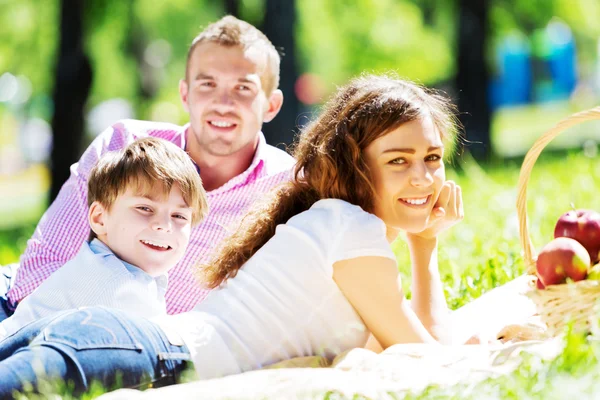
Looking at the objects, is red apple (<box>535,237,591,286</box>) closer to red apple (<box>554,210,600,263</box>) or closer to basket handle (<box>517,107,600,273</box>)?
red apple (<box>554,210,600,263</box>)

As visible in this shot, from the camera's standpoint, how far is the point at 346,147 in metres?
3.46

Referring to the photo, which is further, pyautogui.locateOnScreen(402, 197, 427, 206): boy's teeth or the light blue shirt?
pyautogui.locateOnScreen(402, 197, 427, 206): boy's teeth

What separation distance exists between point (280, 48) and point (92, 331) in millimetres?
5441

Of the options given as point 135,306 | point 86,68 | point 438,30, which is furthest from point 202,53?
point 438,30

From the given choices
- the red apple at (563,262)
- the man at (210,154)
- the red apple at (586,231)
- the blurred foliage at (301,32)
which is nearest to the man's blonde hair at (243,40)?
the man at (210,154)

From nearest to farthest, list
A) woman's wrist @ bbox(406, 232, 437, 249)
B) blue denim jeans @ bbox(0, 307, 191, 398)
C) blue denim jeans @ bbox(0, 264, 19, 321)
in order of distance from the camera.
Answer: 1. blue denim jeans @ bbox(0, 307, 191, 398)
2. woman's wrist @ bbox(406, 232, 437, 249)
3. blue denim jeans @ bbox(0, 264, 19, 321)

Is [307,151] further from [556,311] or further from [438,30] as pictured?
[438,30]

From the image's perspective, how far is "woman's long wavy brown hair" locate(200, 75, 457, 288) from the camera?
11.3 ft

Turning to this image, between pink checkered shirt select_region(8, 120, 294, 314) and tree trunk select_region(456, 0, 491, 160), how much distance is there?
28.1ft

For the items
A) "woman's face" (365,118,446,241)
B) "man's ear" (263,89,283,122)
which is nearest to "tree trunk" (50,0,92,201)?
"man's ear" (263,89,283,122)

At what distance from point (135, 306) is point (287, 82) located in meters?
6.92

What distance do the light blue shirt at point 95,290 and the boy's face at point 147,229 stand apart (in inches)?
1.8

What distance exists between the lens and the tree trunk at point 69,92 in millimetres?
11516

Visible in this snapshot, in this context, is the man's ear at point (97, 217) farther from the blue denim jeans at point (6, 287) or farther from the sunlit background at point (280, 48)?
the sunlit background at point (280, 48)
